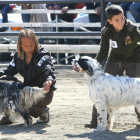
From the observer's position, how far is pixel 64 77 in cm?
872

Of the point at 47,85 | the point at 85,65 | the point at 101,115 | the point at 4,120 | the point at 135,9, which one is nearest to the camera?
the point at 85,65

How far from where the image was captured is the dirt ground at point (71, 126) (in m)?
4.64

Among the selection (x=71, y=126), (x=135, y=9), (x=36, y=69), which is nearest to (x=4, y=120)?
(x=36, y=69)

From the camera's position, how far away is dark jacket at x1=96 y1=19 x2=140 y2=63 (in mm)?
4934

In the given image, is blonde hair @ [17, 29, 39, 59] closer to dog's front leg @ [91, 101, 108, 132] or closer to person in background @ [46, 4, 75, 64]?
dog's front leg @ [91, 101, 108, 132]

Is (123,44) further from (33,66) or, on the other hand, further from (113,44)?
(33,66)

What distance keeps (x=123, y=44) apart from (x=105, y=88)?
67cm

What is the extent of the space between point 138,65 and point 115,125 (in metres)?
0.87

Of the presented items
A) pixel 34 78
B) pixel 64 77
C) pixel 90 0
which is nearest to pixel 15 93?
pixel 34 78

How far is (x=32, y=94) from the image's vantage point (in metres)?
5.24

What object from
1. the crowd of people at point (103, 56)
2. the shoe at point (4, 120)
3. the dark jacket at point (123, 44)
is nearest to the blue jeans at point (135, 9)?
the crowd of people at point (103, 56)

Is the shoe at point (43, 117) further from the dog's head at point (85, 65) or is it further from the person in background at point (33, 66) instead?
the dog's head at point (85, 65)

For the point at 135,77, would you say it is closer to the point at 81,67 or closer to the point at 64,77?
the point at 81,67

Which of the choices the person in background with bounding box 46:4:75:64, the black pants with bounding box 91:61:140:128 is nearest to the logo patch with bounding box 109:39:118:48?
the black pants with bounding box 91:61:140:128
